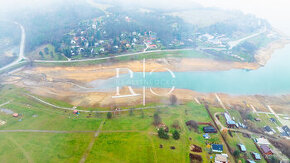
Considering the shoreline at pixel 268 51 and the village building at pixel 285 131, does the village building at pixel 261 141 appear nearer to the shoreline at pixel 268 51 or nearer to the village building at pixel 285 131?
the village building at pixel 285 131

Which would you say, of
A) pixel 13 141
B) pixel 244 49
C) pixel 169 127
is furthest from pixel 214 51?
pixel 13 141

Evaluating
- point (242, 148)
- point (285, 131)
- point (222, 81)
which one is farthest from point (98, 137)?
point (222, 81)

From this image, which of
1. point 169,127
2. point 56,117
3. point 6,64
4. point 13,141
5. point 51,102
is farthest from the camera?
point 6,64

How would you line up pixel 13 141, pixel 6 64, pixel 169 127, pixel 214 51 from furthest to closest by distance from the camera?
pixel 214 51, pixel 6 64, pixel 169 127, pixel 13 141

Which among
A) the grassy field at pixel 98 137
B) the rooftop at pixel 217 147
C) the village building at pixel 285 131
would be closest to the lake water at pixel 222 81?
the grassy field at pixel 98 137

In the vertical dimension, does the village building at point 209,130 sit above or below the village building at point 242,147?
above

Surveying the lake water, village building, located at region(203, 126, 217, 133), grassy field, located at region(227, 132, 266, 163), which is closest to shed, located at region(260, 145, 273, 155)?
grassy field, located at region(227, 132, 266, 163)

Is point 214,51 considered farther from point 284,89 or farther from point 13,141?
point 13,141

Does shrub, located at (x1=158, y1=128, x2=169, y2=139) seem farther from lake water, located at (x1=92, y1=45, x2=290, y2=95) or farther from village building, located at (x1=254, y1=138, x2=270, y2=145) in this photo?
lake water, located at (x1=92, y1=45, x2=290, y2=95)
